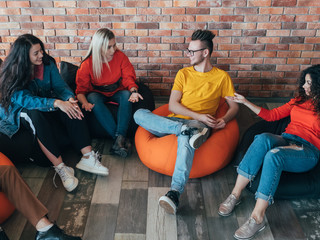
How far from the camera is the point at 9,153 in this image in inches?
112

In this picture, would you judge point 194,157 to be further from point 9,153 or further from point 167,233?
point 9,153

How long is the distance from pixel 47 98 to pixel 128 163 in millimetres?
941

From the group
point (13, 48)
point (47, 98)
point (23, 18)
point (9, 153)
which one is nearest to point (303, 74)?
point (47, 98)

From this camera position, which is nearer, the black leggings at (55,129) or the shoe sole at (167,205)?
the shoe sole at (167,205)

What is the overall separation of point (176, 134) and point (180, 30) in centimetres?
159

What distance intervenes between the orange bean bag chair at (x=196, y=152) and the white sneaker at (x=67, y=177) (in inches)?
24.3

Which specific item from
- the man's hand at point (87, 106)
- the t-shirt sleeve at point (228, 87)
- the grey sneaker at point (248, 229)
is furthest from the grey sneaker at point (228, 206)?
the man's hand at point (87, 106)

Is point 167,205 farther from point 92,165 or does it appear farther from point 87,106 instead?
point 87,106

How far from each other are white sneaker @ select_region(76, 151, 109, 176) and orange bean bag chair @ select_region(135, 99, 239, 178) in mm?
358

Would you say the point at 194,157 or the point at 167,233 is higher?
the point at 194,157

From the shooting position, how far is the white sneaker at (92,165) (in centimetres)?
287

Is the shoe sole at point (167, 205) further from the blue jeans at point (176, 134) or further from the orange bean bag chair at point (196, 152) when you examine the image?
the orange bean bag chair at point (196, 152)

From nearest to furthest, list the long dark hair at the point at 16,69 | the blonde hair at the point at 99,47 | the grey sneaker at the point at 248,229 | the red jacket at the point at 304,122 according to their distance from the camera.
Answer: the grey sneaker at the point at 248,229 < the red jacket at the point at 304,122 < the long dark hair at the point at 16,69 < the blonde hair at the point at 99,47

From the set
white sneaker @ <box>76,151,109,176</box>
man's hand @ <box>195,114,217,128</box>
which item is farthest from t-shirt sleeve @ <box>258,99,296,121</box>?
white sneaker @ <box>76,151,109,176</box>
